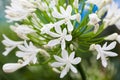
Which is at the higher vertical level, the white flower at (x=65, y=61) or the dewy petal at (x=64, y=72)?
the white flower at (x=65, y=61)

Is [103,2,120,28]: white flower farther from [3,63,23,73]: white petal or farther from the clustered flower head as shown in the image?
[3,63,23,73]: white petal

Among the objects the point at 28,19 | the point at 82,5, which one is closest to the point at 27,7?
the point at 28,19

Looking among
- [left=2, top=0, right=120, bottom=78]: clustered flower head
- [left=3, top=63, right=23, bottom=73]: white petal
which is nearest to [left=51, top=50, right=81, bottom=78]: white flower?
[left=2, top=0, right=120, bottom=78]: clustered flower head

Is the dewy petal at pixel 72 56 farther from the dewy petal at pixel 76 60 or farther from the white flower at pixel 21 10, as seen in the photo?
the white flower at pixel 21 10

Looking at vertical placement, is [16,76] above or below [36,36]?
above

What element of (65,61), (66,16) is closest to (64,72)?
(65,61)

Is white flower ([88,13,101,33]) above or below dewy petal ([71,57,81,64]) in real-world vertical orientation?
above

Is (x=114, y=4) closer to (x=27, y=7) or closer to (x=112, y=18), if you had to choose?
(x=112, y=18)

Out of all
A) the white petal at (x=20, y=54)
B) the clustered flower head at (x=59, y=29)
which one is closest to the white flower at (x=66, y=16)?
the clustered flower head at (x=59, y=29)
